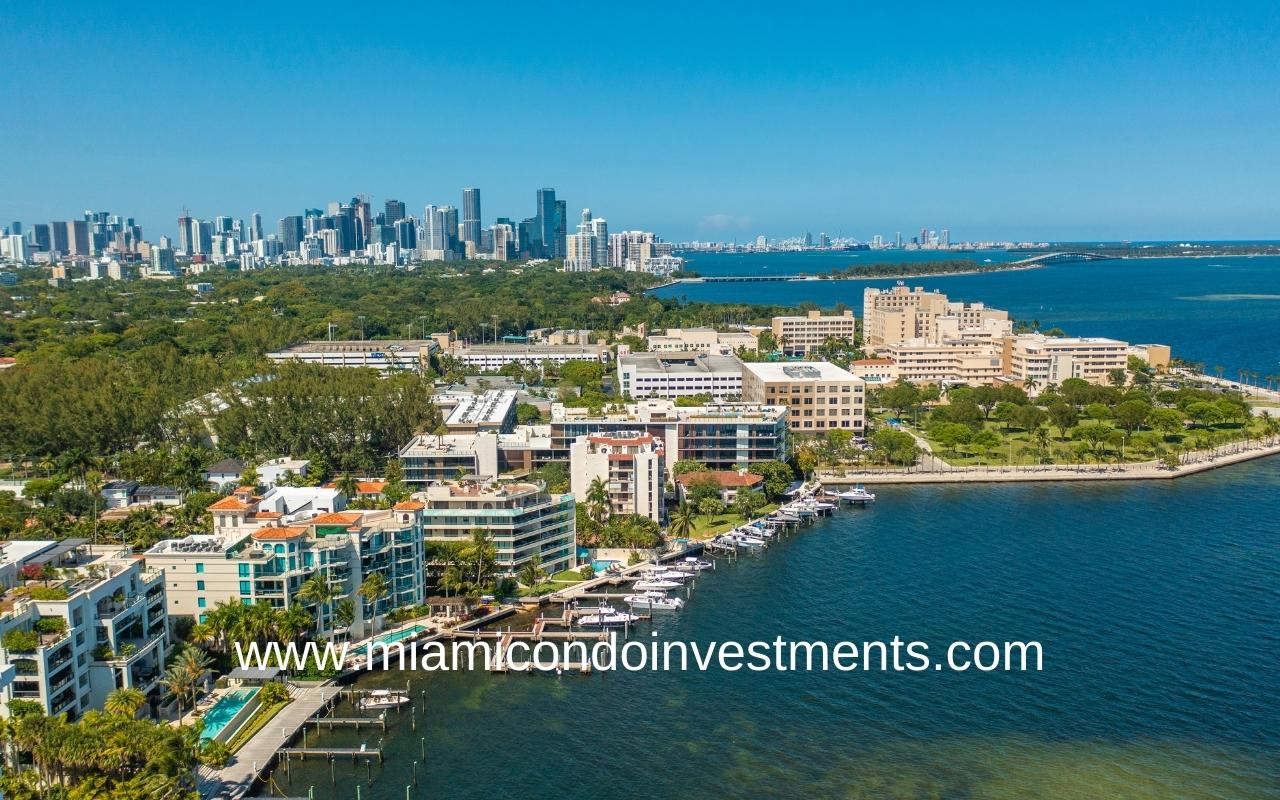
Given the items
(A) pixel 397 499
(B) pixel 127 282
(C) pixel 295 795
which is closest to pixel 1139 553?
(A) pixel 397 499

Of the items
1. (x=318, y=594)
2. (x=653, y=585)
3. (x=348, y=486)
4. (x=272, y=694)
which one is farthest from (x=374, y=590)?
(x=348, y=486)

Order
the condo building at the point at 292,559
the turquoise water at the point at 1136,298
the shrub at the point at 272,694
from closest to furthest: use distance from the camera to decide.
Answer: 1. the shrub at the point at 272,694
2. the condo building at the point at 292,559
3. the turquoise water at the point at 1136,298

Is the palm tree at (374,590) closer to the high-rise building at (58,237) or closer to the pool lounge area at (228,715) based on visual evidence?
the pool lounge area at (228,715)

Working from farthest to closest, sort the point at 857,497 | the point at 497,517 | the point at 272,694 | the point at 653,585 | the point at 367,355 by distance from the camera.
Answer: the point at 367,355 → the point at 857,497 → the point at 653,585 → the point at 497,517 → the point at 272,694

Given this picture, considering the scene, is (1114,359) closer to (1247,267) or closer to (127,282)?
(127,282)

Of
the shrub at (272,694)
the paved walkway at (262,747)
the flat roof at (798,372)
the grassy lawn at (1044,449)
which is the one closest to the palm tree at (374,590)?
the paved walkway at (262,747)

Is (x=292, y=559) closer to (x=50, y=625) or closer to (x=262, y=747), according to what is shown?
(x=262, y=747)
